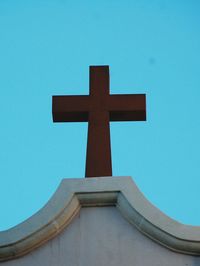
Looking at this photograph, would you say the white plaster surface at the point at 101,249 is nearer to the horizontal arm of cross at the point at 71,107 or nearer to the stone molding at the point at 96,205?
the stone molding at the point at 96,205

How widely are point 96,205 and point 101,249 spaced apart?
36 cm

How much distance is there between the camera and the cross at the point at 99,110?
18.6 ft

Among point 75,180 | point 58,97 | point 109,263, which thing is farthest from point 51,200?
point 58,97

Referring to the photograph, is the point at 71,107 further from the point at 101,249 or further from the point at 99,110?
the point at 101,249

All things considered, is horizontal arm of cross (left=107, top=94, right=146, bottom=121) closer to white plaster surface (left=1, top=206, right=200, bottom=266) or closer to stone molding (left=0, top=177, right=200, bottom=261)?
stone molding (left=0, top=177, right=200, bottom=261)

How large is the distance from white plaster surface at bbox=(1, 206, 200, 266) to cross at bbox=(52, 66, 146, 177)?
0.74 metres

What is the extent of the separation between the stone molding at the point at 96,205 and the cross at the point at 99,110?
47 centimetres

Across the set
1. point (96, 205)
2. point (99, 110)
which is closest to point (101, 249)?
point (96, 205)

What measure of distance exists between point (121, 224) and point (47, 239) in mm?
530

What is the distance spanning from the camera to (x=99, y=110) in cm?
584

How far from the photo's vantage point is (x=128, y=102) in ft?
19.5

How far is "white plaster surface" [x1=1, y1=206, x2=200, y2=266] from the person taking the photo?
4.89 metres

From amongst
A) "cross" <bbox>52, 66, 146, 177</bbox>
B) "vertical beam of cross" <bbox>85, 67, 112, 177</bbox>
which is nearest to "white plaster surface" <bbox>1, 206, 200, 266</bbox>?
"vertical beam of cross" <bbox>85, 67, 112, 177</bbox>

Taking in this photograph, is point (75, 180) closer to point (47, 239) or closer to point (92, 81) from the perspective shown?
point (47, 239)
